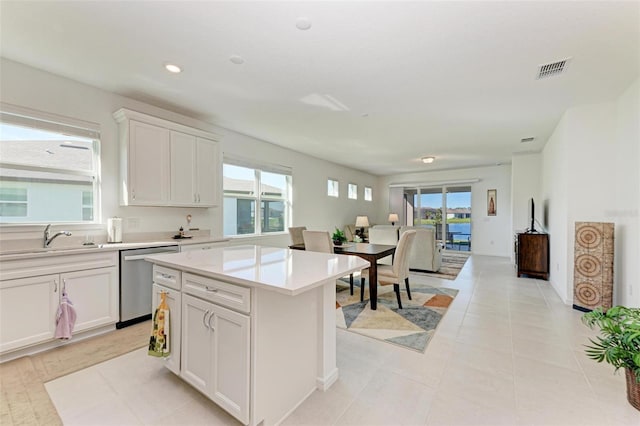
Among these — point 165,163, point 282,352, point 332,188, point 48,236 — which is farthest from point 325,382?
point 332,188

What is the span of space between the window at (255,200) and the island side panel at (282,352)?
3288mm

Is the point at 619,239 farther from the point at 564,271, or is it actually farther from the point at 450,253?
the point at 450,253

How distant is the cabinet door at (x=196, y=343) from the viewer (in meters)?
1.66

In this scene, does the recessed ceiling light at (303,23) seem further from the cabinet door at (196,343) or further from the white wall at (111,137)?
the white wall at (111,137)

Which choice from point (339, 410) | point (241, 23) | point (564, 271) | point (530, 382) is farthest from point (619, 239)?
point (241, 23)

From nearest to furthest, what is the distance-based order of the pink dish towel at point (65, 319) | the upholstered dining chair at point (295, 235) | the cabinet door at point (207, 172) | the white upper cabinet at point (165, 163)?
the pink dish towel at point (65, 319) → the white upper cabinet at point (165, 163) → the cabinet door at point (207, 172) → the upholstered dining chair at point (295, 235)

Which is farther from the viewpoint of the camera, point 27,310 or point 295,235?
point 295,235

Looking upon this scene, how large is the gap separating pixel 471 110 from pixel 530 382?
3.15 metres

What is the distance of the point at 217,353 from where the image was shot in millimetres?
1597

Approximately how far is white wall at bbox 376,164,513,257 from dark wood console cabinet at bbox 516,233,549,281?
2.87 meters

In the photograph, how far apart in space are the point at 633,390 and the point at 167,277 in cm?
312

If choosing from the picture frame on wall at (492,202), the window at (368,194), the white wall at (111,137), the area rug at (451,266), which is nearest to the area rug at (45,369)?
the white wall at (111,137)

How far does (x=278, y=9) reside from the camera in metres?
1.84

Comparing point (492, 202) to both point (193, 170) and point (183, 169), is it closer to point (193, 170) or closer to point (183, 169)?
point (193, 170)
